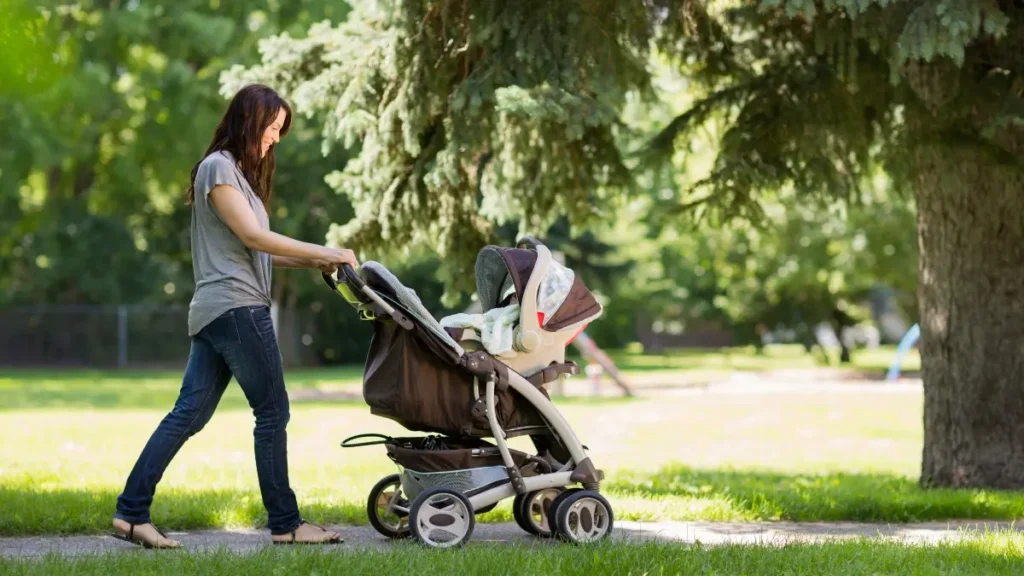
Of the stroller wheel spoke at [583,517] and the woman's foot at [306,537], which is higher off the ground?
the stroller wheel spoke at [583,517]

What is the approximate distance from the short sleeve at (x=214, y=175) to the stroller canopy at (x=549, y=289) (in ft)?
3.85

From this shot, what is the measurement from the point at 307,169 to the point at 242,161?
86.3 feet

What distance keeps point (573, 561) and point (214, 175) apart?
2.12m

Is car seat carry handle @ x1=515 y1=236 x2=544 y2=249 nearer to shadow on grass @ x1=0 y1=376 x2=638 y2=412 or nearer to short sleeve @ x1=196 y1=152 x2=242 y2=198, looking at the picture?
short sleeve @ x1=196 y1=152 x2=242 y2=198

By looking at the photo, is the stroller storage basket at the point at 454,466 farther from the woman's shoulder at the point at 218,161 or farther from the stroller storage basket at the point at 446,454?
the woman's shoulder at the point at 218,161

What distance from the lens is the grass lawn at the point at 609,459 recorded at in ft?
21.9

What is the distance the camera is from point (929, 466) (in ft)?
26.9

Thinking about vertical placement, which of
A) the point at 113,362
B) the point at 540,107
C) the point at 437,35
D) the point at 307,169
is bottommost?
the point at 113,362

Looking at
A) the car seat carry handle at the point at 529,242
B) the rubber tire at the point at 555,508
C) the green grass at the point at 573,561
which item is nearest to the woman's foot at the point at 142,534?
the green grass at the point at 573,561

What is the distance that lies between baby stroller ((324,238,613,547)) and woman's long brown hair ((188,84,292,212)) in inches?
23.3

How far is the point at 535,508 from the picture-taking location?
5809mm

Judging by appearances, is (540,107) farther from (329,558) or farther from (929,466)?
(929,466)

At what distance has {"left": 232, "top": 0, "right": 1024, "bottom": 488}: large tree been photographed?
275 inches

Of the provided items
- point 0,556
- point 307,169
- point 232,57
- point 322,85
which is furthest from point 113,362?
point 0,556
